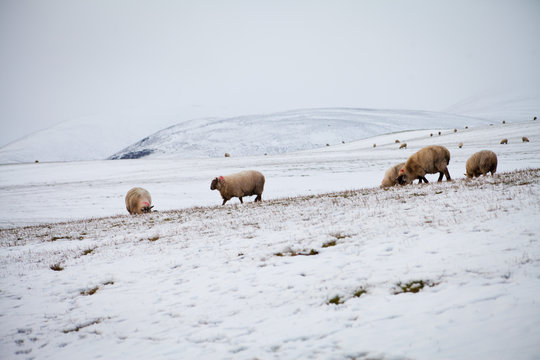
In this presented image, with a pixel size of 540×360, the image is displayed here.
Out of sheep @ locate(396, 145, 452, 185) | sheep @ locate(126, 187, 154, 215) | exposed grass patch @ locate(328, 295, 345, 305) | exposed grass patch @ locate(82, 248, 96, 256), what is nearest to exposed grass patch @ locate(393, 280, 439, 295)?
exposed grass patch @ locate(328, 295, 345, 305)

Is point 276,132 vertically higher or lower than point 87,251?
higher

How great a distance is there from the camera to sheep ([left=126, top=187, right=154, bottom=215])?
76.2ft

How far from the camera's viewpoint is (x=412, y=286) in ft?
18.9

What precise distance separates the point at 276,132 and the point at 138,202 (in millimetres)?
98559

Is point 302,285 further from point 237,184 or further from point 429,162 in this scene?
point 237,184

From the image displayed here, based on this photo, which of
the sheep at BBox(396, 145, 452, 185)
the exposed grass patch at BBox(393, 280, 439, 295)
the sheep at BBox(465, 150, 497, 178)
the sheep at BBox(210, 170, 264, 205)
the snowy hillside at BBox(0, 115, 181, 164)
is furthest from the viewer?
the snowy hillside at BBox(0, 115, 181, 164)

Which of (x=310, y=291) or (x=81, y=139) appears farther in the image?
(x=81, y=139)

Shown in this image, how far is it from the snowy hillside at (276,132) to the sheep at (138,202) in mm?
81065

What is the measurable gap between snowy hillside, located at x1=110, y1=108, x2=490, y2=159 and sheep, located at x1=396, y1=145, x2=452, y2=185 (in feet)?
283

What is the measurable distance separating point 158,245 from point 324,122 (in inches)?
4804

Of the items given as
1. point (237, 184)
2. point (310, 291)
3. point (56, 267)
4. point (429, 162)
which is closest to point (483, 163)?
point (429, 162)

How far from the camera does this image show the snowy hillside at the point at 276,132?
11003cm

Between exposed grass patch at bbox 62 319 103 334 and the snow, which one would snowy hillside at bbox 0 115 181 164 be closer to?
the snow

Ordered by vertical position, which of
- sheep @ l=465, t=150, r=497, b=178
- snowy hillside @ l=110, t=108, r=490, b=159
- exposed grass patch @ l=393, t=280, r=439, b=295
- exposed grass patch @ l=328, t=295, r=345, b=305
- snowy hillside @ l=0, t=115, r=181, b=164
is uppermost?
snowy hillside @ l=0, t=115, r=181, b=164
